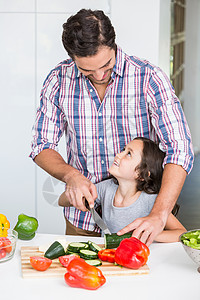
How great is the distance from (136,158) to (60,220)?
176cm

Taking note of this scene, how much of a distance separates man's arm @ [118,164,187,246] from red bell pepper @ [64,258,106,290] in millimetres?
329

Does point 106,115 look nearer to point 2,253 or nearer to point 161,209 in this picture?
point 161,209

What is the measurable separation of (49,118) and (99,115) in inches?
10.4

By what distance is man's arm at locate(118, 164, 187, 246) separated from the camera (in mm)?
1941

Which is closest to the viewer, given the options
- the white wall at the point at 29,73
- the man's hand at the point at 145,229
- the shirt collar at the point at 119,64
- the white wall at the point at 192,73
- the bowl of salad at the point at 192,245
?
the bowl of salad at the point at 192,245

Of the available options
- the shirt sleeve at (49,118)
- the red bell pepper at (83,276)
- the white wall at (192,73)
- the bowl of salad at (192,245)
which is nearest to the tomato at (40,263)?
the red bell pepper at (83,276)

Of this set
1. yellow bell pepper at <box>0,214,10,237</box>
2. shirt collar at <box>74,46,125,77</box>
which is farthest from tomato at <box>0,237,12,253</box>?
shirt collar at <box>74,46,125,77</box>

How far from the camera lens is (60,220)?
4098 millimetres

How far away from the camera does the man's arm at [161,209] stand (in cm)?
194

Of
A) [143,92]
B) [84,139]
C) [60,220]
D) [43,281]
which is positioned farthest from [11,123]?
[43,281]

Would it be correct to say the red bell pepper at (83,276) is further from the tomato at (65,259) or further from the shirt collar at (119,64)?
the shirt collar at (119,64)

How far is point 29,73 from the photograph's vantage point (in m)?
3.97

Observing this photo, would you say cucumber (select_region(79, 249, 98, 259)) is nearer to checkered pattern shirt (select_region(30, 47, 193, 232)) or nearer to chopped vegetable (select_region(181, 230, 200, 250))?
chopped vegetable (select_region(181, 230, 200, 250))

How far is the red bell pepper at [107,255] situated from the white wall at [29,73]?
2.12 metres
